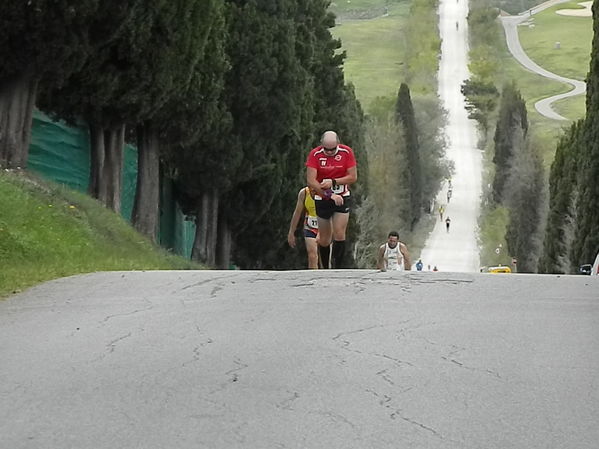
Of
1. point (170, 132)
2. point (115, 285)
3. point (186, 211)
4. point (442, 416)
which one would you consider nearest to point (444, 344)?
point (442, 416)

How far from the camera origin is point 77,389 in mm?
8031

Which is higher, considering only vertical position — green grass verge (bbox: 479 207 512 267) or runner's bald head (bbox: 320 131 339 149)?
runner's bald head (bbox: 320 131 339 149)

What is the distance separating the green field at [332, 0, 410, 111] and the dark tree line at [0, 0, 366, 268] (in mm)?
84114

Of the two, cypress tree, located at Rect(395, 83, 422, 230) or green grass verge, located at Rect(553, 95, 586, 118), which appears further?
green grass verge, located at Rect(553, 95, 586, 118)

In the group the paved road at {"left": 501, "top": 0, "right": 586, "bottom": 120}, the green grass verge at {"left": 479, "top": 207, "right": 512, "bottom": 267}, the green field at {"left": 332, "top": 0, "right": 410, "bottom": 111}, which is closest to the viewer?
the green grass verge at {"left": 479, "top": 207, "right": 512, "bottom": 267}

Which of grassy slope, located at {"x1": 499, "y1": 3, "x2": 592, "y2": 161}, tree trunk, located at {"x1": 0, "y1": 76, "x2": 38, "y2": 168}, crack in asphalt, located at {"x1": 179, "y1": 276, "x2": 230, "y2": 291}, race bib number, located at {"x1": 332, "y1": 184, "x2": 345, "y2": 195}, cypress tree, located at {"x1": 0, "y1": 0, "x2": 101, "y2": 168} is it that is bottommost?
crack in asphalt, located at {"x1": 179, "y1": 276, "x2": 230, "y2": 291}

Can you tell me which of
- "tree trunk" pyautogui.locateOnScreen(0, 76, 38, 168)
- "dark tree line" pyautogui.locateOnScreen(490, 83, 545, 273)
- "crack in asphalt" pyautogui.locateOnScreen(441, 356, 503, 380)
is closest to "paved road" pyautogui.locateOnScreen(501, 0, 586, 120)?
"dark tree line" pyautogui.locateOnScreen(490, 83, 545, 273)

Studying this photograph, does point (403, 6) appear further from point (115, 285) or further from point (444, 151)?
point (115, 285)

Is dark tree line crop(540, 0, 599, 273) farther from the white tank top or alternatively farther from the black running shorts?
the black running shorts

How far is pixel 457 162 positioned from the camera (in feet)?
398

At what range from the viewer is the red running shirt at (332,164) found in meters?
16.3

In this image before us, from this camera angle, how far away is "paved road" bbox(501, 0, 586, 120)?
12762cm

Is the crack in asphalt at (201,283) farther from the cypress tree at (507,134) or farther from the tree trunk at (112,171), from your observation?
the cypress tree at (507,134)

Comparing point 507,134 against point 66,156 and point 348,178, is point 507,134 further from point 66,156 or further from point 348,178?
point 348,178
